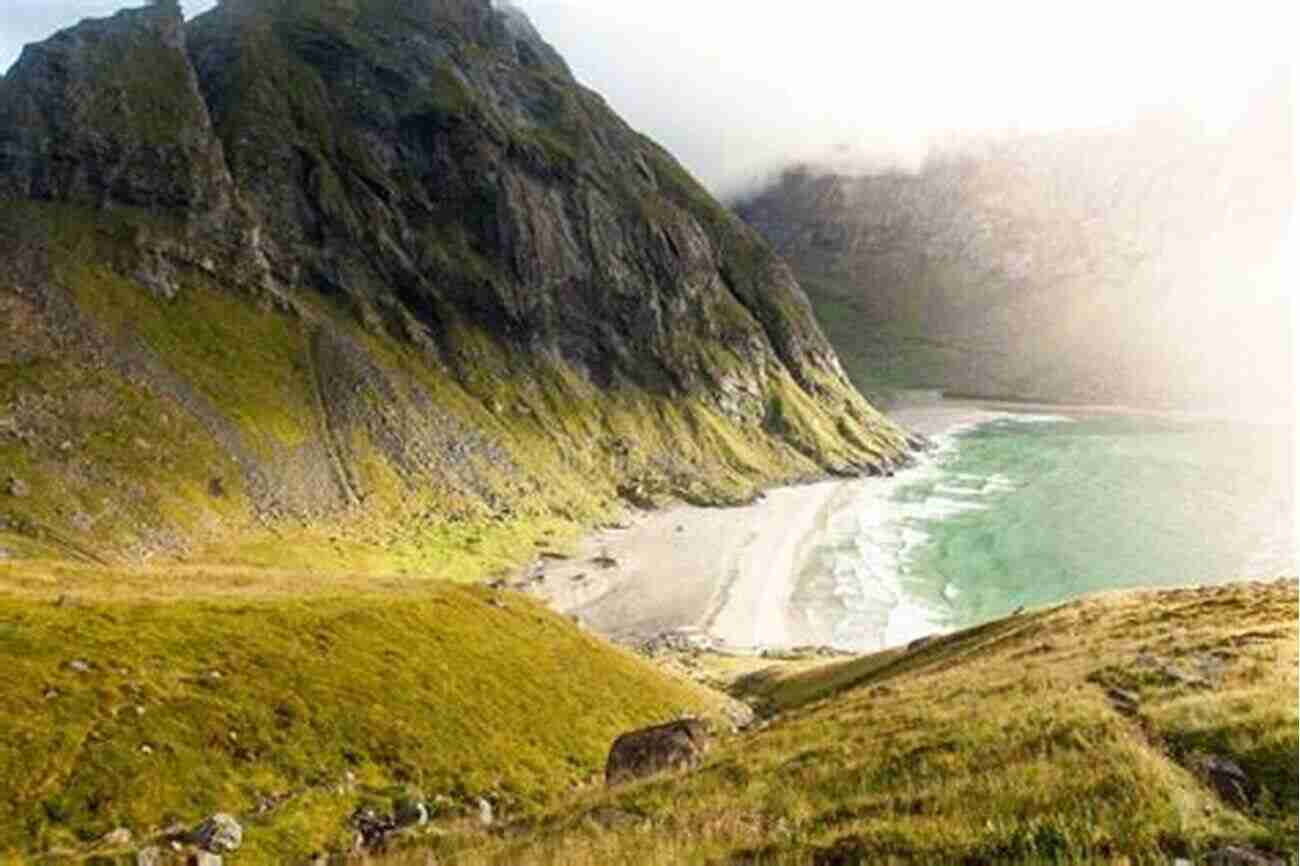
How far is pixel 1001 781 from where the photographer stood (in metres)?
18.3

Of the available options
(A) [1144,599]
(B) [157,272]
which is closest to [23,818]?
(A) [1144,599]

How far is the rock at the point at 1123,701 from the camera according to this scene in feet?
81.3

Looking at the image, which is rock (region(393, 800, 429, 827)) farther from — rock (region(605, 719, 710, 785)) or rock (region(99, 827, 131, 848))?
rock (region(99, 827, 131, 848))

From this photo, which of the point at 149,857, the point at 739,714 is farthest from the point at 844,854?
the point at 739,714

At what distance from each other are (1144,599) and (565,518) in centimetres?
14304

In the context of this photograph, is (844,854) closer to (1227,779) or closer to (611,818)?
(1227,779)

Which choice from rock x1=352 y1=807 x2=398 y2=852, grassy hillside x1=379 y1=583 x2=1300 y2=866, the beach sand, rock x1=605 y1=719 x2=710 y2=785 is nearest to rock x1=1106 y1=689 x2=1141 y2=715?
grassy hillside x1=379 y1=583 x2=1300 y2=866

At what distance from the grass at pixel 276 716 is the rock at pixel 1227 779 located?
882 inches

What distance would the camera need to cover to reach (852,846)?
51.4ft

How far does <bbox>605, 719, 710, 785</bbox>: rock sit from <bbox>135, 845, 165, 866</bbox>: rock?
45.9 ft

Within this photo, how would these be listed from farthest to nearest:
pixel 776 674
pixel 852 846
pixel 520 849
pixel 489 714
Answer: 1. pixel 776 674
2. pixel 489 714
3. pixel 520 849
4. pixel 852 846

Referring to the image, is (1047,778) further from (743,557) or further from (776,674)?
(743,557)

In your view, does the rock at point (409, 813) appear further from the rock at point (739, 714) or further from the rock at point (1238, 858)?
the rock at point (1238, 858)

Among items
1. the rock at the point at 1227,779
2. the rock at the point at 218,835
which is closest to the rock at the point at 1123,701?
the rock at the point at 1227,779
